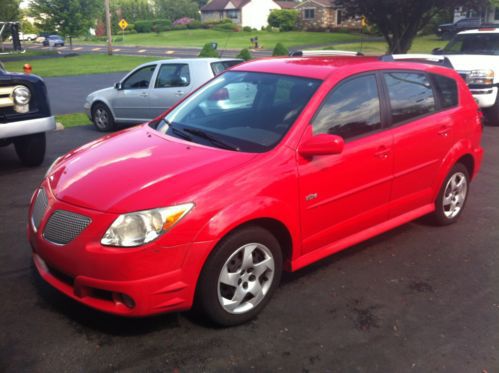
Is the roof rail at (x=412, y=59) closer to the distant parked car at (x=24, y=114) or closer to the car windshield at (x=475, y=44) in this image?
the distant parked car at (x=24, y=114)

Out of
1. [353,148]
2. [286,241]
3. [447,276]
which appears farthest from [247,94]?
[447,276]

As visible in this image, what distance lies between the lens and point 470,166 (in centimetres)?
539

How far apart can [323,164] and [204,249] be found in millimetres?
1167

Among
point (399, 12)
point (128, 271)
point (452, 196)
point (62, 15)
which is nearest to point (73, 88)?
point (399, 12)

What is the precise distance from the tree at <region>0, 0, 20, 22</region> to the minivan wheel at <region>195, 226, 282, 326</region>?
4070 centimetres

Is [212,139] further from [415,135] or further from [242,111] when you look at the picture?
[415,135]

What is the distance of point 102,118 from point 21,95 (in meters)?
4.20

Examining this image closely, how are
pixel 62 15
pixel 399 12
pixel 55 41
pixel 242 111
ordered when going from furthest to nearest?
pixel 55 41, pixel 62 15, pixel 399 12, pixel 242 111

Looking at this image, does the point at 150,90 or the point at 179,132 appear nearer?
the point at 179,132

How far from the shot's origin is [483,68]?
10.7 m

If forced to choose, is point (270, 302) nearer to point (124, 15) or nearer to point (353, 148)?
point (353, 148)

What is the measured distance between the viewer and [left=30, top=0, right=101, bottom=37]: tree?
44875 mm

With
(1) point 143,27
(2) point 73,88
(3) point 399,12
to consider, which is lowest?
(2) point 73,88

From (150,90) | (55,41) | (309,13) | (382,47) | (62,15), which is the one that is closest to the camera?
(150,90)
